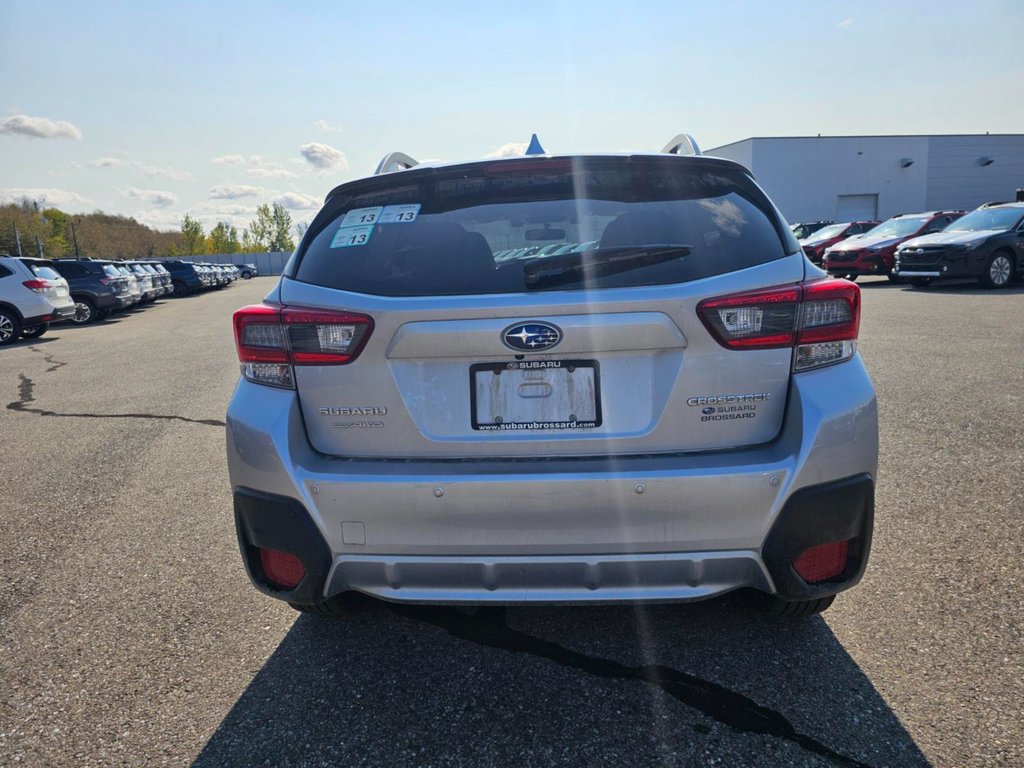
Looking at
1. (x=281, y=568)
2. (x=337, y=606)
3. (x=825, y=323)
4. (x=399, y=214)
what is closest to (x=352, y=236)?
(x=399, y=214)

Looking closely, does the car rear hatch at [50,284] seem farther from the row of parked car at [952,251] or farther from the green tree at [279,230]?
the green tree at [279,230]

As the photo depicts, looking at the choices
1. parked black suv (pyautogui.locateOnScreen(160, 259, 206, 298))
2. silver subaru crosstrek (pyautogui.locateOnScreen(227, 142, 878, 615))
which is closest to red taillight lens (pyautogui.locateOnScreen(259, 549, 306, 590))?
silver subaru crosstrek (pyautogui.locateOnScreen(227, 142, 878, 615))

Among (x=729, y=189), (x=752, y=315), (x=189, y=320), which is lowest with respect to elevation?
(x=189, y=320)

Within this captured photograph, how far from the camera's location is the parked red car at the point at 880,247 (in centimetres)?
1927

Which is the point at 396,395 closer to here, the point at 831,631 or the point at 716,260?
the point at 716,260

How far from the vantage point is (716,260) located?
92.4 inches

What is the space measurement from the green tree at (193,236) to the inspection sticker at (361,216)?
4705 inches

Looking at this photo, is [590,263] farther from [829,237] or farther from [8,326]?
→ [829,237]

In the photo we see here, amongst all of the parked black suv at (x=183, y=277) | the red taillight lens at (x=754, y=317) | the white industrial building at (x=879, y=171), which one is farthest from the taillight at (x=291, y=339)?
the white industrial building at (x=879, y=171)

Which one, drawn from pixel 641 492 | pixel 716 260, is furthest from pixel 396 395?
pixel 716 260

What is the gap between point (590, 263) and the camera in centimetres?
231

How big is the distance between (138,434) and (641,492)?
18.3 ft

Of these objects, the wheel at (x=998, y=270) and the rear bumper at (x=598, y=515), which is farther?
the wheel at (x=998, y=270)

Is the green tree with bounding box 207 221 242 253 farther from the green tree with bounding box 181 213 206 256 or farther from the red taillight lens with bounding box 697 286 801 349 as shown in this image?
the red taillight lens with bounding box 697 286 801 349
